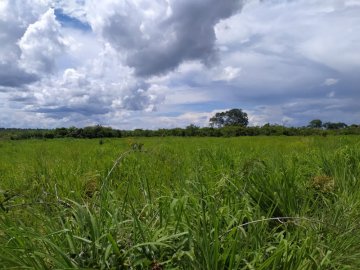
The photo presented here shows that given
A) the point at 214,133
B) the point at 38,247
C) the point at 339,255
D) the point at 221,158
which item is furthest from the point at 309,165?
the point at 214,133

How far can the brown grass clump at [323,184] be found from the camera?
13.3ft

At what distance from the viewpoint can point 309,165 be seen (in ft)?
19.1

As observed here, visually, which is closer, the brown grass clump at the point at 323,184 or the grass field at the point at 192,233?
the grass field at the point at 192,233

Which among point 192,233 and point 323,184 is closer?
point 192,233

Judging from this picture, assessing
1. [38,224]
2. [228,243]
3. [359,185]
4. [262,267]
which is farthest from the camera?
[359,185]

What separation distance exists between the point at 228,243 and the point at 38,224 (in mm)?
1651

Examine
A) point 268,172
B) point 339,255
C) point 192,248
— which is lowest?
point 339,255

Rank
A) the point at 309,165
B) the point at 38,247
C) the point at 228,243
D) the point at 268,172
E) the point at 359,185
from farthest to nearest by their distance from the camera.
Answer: the point at 309,165
the point at 359,185
the point at 268,172
the point at 38,247
the point at 228,243

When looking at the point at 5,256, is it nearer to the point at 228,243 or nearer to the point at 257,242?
the point at 228,243

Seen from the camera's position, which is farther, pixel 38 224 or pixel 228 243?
pixel 38 224

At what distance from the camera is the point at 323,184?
4109mm

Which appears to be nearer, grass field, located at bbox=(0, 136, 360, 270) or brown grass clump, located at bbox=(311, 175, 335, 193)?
grass field, located at bbox=(0, 136, 360, 270)

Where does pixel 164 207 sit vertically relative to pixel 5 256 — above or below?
above

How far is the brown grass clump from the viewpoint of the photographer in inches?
159
